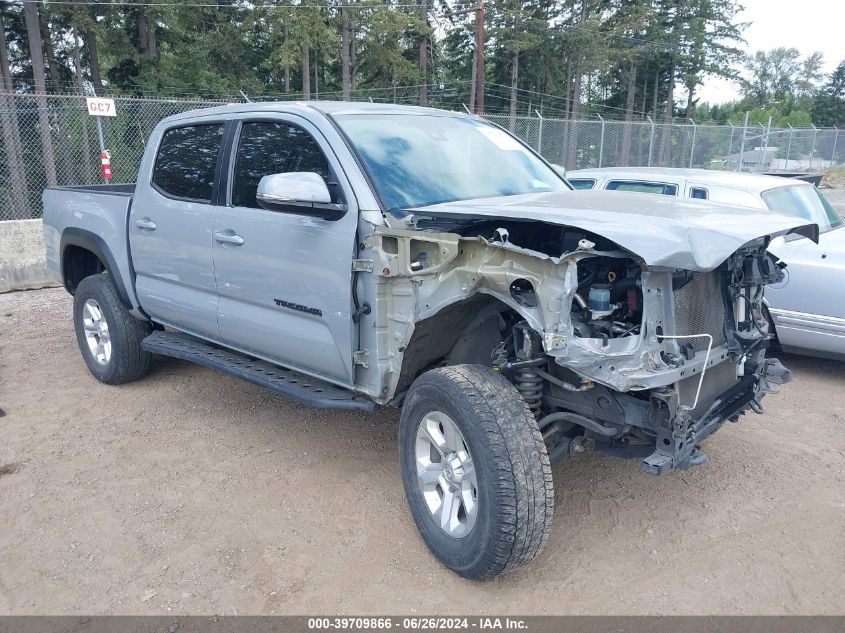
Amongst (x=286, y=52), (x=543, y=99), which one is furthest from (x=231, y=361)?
(x=543, y=99)

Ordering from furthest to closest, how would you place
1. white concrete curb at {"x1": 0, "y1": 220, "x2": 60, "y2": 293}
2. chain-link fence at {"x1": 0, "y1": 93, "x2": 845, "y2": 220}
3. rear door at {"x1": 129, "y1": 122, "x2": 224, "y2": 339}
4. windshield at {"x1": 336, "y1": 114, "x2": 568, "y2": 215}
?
1. chain-link fence at {"x1": 0, "y1": 93, "x2": 845, "y2": 220}
2. white concrete curb at {"x1": 0, "y1": 220, "x2": 60, "y2": 293}
3. rear door at {"x1": 129, "y1": 122, "x2": 224, "y2": 339}
4. windshield at {"x1": 336, "y1": 114, "x2": 568, "y2": 215}

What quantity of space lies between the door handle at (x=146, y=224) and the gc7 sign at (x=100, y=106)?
650cm

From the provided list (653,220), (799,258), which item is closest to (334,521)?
(653,220)

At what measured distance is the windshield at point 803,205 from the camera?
5.90 meters

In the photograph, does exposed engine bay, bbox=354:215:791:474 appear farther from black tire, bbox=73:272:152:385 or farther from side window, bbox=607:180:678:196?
side window, bbox=607:180:678:196

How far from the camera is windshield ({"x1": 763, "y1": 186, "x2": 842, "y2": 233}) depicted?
19.4ft

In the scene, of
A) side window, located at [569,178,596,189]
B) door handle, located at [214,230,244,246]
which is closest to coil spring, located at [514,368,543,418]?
door handle, located at [214,230,244,246]

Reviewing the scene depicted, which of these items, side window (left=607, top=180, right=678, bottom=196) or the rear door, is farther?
side window (left=607, top=180, right=678, bottom=196)

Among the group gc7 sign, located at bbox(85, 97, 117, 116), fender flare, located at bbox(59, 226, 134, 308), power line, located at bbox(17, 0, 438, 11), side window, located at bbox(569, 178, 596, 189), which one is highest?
power line, located at bbox(17, 0, 438, 11)

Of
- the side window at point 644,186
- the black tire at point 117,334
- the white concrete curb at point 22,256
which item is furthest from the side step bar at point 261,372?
the white concrete curb at point 22,256

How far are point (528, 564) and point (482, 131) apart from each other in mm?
2729

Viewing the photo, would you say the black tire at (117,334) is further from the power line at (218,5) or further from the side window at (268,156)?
the power line at (218,5)

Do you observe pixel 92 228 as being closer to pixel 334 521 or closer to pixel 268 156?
pixel 268 156

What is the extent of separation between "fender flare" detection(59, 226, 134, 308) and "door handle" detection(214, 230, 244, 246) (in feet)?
4.66
